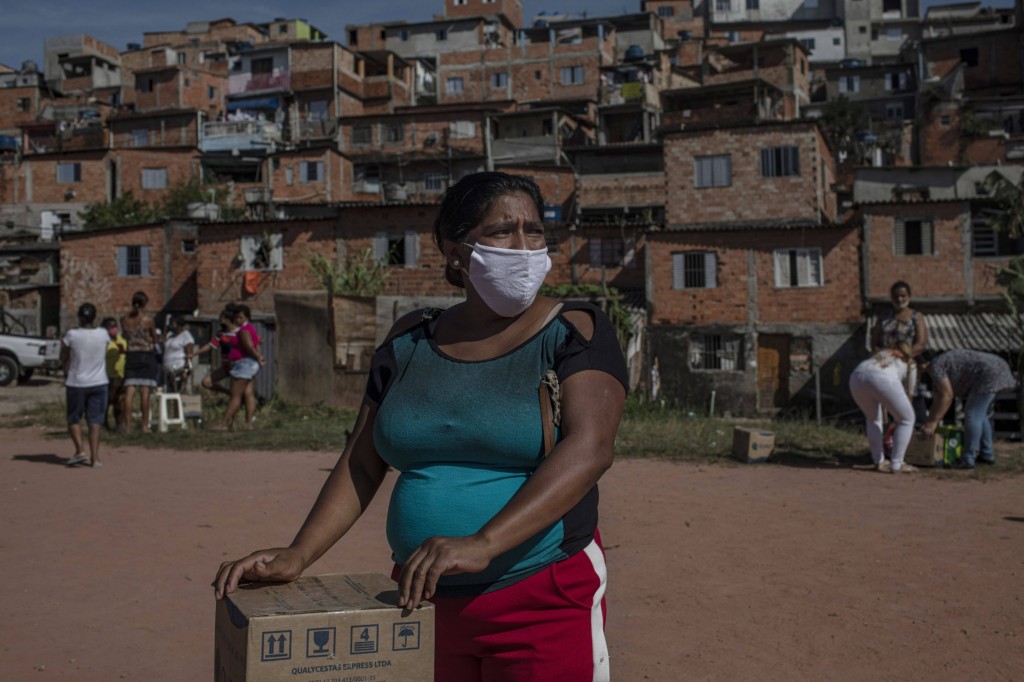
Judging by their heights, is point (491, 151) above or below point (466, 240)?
above

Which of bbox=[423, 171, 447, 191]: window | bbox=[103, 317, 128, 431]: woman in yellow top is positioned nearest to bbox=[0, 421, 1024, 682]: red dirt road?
bbox=[103, 317, 128, 431]: woman in yellow top

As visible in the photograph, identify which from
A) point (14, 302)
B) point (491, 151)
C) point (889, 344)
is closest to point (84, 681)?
point (889, 344)

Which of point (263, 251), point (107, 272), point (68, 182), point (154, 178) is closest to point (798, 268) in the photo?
point (263, 251)

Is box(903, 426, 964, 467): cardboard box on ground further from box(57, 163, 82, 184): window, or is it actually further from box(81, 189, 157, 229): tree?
box(57, 163, 82, 184): window

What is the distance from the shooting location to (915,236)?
95.0 ft

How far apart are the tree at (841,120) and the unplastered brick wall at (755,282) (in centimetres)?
2381

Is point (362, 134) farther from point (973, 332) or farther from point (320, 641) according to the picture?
point (320, 641)

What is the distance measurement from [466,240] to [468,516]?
685 millimetres

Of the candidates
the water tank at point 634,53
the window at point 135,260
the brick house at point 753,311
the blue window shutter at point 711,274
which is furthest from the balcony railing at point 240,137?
the blue window shutter at point 711,274

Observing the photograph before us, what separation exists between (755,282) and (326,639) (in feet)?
90.7

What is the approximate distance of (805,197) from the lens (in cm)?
3344

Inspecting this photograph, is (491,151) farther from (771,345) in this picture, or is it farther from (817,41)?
(817,41)

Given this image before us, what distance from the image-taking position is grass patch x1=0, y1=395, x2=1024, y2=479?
12.0 m

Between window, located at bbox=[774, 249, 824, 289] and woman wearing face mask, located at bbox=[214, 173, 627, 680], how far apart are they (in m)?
27.0
